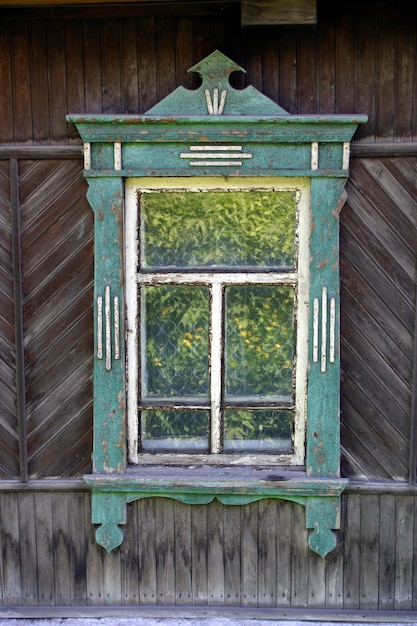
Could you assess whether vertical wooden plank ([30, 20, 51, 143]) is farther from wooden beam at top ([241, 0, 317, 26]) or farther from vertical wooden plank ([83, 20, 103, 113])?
wooden beam at top ([241, 0, 317, 26])

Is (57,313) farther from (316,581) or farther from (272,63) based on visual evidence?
(316,581)

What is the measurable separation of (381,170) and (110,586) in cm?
259

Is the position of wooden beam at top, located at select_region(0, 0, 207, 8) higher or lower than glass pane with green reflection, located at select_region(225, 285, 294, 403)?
higher

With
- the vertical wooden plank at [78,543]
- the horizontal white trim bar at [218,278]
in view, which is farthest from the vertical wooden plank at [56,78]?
the vertical wooden plank at [78,543]

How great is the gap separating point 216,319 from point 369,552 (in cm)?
147

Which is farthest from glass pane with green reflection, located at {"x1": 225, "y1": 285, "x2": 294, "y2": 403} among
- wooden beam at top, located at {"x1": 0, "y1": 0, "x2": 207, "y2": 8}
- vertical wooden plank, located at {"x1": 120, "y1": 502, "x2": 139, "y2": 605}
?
wooden beam at top, located at {"x1": 0, "y1": 0, "x2": 207, "y2": 8}

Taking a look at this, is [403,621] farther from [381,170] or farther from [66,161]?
[66,161]

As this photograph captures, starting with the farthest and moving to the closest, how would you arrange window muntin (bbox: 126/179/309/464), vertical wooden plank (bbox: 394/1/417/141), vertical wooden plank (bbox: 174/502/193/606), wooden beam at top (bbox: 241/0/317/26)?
vertical wooden plank (bbox: 174/502/193/606), window muntin (bbox: 126/179/309/464), vertical wooden plank (bbox: 394/1/417/141), wooden beam at top (bbox: 241/0/317/26)

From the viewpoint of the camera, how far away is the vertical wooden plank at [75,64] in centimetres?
310

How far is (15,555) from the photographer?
10.9 feet

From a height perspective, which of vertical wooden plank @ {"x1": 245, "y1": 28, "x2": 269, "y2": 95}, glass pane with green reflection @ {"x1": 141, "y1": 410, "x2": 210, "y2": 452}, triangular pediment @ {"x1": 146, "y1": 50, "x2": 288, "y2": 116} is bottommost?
glass pane with green reflection @ {"x1": 141, "y1": 410, "x2": 210, "y2": 452}

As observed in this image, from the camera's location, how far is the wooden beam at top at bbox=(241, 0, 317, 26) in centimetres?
294

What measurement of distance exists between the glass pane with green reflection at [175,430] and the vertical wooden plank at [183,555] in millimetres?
306

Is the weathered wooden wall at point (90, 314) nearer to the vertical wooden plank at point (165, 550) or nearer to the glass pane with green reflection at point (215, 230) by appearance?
the vertical wooden plank at point (165, 550)
